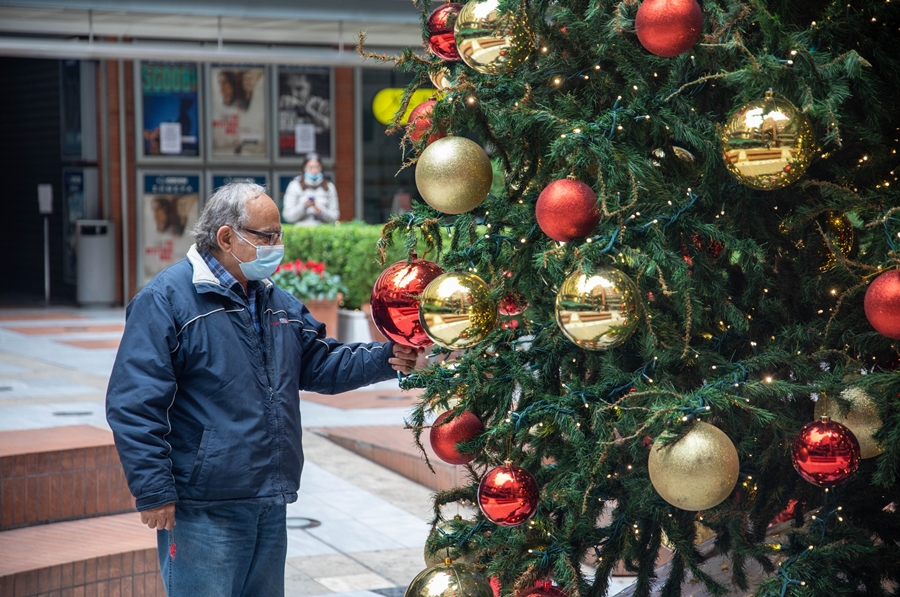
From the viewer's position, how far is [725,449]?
2191mm

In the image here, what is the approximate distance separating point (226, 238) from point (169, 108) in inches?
579

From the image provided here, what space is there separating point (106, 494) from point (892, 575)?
389 centimetres

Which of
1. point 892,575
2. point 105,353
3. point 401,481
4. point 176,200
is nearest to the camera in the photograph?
point 892,575

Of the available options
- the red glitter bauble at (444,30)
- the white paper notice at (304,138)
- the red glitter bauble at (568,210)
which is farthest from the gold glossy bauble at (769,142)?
the white paper notice at (304,138)

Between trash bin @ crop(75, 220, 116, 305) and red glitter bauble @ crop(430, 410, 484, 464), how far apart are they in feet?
50.4

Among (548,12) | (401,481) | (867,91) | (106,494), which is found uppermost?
(548,12)

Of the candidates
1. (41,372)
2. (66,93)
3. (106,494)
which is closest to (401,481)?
(106,494)

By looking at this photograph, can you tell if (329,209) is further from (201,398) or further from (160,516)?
(160,516)

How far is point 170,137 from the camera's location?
56.4 ft

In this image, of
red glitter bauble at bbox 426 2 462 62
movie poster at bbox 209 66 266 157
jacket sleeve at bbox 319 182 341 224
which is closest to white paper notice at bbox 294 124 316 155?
movie poster at bbox 209 66 266 157

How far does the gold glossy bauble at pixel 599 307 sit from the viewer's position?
218 cm

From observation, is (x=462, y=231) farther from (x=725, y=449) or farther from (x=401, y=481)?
(x=401, y=481)

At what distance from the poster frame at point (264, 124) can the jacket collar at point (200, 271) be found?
579 inches

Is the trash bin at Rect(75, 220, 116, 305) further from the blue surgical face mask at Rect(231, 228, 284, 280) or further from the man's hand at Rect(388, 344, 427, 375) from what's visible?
the man's hand at Rect(388, 344, 427, 375)
